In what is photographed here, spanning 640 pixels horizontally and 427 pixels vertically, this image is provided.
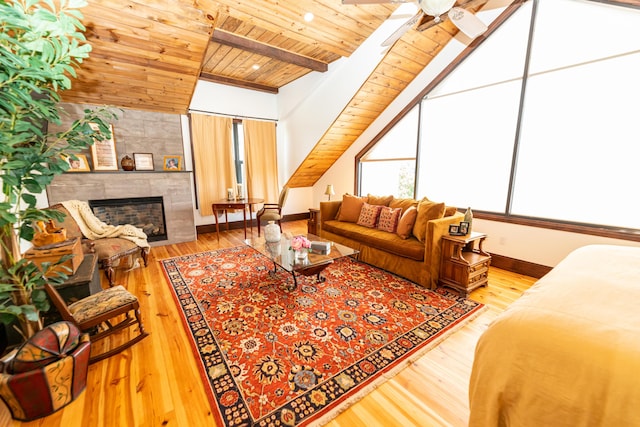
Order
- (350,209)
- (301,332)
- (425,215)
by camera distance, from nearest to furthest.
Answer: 1. (301,332)
2. (425,215)
3. (350,209)

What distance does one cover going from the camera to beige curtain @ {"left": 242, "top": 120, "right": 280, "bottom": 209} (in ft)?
17.6

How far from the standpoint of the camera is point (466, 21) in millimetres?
2121

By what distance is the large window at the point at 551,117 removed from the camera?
2492 mm

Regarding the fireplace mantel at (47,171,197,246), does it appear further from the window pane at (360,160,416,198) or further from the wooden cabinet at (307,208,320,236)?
the window pane at (360,160,416,198)

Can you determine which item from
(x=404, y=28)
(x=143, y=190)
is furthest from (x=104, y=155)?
(x=404, y=28)

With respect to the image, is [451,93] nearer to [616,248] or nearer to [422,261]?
[422,261]

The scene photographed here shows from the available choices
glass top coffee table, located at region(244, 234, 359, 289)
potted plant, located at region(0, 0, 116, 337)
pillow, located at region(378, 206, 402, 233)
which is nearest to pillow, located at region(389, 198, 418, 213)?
pillow, located at region(378, 206, 402, 233)

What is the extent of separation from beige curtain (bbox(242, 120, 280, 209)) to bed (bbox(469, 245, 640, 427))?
506cm

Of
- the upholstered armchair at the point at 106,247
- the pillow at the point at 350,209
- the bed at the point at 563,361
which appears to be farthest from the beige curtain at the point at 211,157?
the bed at the point at 563,361

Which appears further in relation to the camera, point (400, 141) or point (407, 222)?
point (400, 141)

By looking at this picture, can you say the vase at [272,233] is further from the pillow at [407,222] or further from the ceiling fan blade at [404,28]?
the ceiling fan blade at [404,28]

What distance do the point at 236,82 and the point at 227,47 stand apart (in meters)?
1.41

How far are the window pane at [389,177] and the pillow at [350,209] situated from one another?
1.02 m

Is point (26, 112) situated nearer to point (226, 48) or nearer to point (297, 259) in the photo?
point (297, 259)
